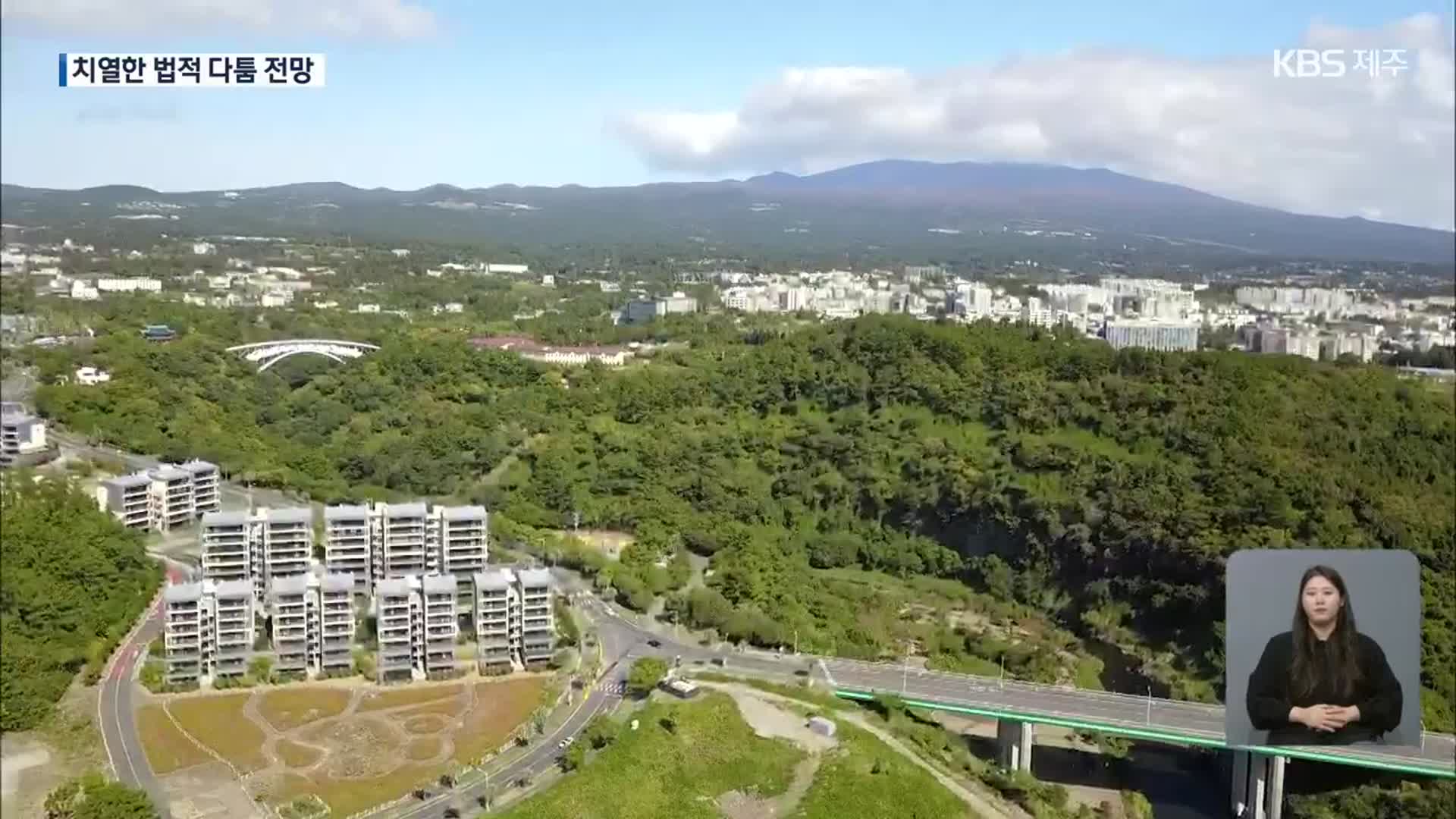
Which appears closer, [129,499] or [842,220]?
[129,499]

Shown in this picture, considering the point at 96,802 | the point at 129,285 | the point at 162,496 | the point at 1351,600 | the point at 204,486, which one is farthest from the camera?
the point at 129,285

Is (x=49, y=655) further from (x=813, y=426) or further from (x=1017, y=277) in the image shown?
(x=1017, y=277)

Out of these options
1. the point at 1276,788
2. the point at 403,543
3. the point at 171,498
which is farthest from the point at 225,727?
the point at 1276,788

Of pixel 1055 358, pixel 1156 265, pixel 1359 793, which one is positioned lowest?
pixel 1359 793

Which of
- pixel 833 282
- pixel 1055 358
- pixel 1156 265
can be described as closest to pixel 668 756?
pixel 1055 358

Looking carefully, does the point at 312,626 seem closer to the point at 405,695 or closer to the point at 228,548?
the point at 405,695

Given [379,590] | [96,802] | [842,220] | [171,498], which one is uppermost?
[842,220]
